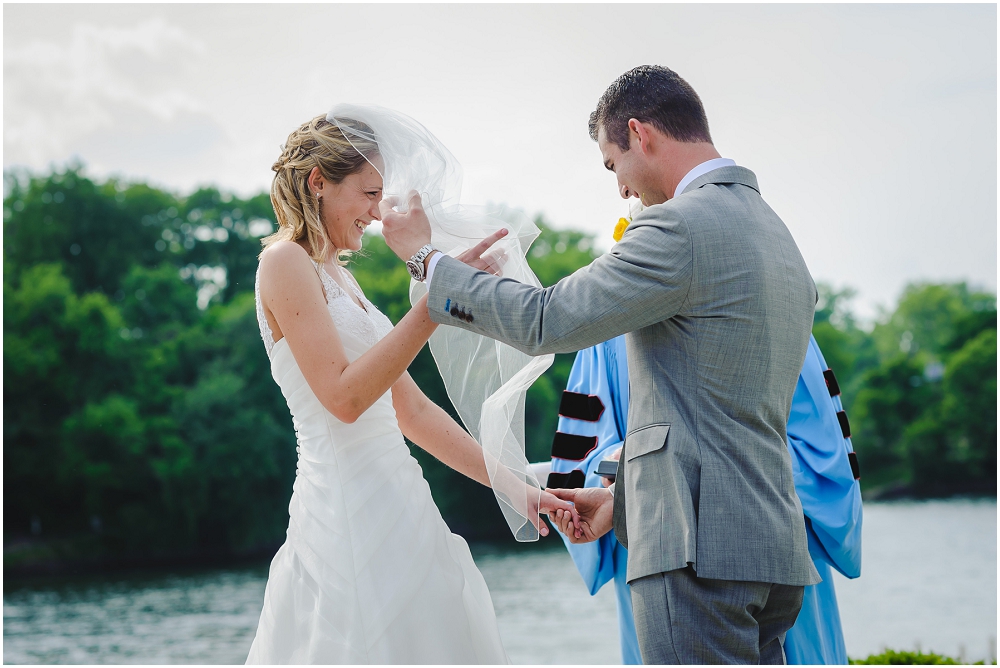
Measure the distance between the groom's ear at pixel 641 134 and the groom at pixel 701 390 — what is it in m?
0.25

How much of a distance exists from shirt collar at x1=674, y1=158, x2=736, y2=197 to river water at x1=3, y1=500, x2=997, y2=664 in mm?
15211

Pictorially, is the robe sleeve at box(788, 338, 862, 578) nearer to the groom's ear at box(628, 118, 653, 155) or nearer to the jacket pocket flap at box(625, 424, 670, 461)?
the jacket pocket flap at box(625, 424, 670, 461)

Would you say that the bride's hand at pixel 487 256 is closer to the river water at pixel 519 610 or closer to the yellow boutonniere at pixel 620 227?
the yellow boutonniere at pixel 620 227

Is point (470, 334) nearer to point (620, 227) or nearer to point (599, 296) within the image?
point (599, 296)

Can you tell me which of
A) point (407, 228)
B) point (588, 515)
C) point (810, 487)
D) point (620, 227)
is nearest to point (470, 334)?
point (407, 228)

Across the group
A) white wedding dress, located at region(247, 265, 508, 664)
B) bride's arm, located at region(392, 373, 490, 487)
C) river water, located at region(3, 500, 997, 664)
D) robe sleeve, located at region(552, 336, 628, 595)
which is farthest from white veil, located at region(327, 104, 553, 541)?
river water, located at region(3, 500, 997, 664)

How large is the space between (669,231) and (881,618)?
71.9ft

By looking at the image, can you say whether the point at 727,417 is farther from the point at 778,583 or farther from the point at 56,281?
the point at 56,281

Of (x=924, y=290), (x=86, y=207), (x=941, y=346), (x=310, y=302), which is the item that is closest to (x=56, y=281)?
(x=86, y=207)

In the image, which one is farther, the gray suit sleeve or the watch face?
the watch face

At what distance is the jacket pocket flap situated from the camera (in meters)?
2.29

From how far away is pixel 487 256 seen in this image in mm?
2725

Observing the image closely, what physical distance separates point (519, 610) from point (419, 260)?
2089cm

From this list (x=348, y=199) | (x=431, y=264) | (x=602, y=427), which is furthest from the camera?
(x=602, y=427)
